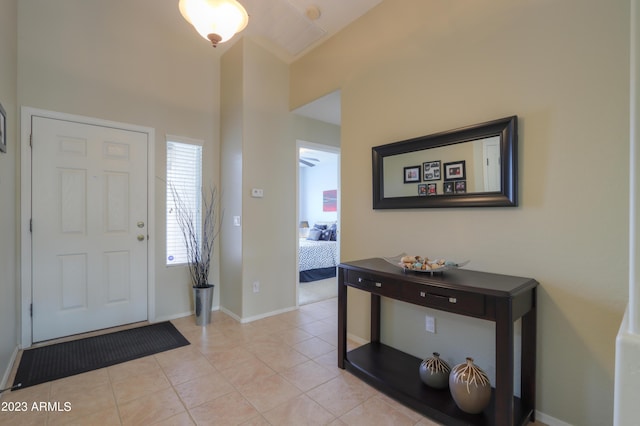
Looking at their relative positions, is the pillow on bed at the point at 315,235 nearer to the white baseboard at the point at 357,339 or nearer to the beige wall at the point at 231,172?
the beige wall at the point at 231,172

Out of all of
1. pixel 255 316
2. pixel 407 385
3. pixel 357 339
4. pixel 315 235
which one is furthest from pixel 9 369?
pixel 315 235

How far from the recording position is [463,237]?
2070mm

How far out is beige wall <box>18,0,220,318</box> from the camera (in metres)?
2.66

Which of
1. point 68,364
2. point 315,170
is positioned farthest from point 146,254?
point 315,170

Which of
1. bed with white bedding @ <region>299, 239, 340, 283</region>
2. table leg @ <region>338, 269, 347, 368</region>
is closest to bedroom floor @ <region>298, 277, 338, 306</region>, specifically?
bed with white bedding @ <region>299, 239, 340, 283</region>

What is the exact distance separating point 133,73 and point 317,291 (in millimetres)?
3488

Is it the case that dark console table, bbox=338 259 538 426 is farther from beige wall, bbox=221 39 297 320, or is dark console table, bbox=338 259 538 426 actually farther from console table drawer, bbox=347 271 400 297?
beige wall, bbox=221 39 297 320

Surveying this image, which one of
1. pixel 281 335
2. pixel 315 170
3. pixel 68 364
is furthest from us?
pixel 315 170

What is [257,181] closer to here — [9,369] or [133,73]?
[133,73]

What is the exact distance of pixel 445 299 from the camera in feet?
5.63

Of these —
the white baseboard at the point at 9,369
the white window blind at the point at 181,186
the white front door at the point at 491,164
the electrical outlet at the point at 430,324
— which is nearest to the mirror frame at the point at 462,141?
the white front door at the point at 491,164

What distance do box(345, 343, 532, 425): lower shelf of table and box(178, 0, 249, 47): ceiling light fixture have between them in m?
2.44

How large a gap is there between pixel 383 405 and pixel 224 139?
3082 millimetres

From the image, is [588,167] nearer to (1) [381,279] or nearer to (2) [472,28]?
(2) [472,28]
